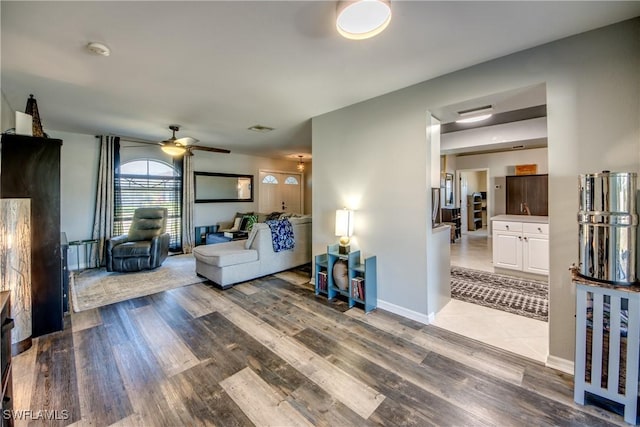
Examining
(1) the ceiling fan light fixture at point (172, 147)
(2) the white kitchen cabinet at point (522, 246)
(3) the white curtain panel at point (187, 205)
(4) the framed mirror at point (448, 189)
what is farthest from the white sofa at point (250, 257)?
(4) the framed mirror at point (448, 189)

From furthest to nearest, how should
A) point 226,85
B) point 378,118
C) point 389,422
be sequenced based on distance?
1. point 378,118
2. point 226,85
3. point 389,422

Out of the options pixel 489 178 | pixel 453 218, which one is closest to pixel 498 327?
pixel 453 218

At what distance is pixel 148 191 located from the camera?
18.2 feet

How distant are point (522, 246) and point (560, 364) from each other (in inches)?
101

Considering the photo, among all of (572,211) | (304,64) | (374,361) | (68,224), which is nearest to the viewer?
(572,211)

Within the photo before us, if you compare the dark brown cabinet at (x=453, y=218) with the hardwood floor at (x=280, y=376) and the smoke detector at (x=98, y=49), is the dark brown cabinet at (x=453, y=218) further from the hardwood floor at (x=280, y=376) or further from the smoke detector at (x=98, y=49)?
the smoke detector at (x=98, y=49)

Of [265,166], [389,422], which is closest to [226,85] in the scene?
[389,422]

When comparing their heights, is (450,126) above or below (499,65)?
above

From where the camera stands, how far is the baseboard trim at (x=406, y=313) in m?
2.73

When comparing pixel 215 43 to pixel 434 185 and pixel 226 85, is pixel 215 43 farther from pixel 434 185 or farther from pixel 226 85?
pixel 434 185

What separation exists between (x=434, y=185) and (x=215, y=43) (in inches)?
95.8

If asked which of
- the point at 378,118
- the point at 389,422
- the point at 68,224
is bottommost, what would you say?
the point at 389,422

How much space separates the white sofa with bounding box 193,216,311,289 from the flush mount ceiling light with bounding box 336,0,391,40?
305 centimetres

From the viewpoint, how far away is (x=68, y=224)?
4734 millimetres
